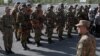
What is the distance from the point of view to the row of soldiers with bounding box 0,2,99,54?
13.9 m

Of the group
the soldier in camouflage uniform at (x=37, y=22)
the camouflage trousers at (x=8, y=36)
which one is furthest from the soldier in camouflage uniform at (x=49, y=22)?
the camouflage trousers at (x=8, y=36)

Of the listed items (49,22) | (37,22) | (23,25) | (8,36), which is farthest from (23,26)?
(49,22)

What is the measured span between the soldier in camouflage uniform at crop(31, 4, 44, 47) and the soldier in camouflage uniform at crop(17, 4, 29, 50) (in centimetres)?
45

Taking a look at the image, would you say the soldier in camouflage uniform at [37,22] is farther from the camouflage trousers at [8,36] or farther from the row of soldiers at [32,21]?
the camouflage trousers at [8,36]

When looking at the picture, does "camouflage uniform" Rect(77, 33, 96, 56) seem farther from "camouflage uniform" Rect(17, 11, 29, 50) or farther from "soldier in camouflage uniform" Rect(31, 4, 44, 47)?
"soldier in camouflage uniform" Rect(31, 4, 44, 47)

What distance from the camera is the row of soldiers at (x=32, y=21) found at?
45.4 ft

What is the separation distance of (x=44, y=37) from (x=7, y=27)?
4.95m

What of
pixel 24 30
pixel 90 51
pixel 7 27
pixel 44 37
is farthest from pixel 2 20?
pixel 90 51

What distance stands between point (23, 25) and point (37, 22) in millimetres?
1060

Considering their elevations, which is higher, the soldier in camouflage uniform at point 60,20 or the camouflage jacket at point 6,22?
the camouflage jacket at point 6,22

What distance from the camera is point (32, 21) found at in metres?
15.9

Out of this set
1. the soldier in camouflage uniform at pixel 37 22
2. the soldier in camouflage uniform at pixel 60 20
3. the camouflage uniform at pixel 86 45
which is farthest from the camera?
the soldier in camouflage uniform at pixel 60 20

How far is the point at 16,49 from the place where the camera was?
1509 cm

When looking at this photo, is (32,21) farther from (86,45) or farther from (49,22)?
(86,45)
